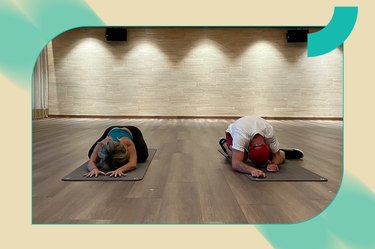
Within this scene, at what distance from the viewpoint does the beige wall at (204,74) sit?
31.2 feet

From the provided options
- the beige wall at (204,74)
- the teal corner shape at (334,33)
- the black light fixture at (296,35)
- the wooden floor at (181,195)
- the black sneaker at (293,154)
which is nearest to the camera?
the teal corner shape at (334,33)

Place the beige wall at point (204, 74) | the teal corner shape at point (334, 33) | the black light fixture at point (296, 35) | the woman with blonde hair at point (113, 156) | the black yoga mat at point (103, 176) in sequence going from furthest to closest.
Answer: the beige wall at point (204, 74), the black light fixture at point (296, 35), the woman with blonde hair at point (113, 156), the black yoga mat at point (103, 176), the teal corner shape at point (334, 33)

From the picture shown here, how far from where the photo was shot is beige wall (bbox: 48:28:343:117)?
950 cm

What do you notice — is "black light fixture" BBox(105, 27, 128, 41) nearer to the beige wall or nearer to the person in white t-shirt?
the beige wall

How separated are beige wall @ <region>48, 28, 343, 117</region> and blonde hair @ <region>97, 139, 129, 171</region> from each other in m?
6.92

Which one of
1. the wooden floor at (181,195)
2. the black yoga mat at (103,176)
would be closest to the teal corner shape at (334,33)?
the wooden floor at (181,195)

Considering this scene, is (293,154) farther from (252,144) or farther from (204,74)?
(204,74)

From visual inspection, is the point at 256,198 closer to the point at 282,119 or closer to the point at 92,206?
the point at 92,206

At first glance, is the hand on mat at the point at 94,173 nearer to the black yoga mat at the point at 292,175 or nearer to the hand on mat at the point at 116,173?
the hand on mat at the point at 116,173

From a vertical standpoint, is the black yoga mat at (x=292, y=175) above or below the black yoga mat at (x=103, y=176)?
below

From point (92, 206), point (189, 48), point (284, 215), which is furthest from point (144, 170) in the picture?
point (189, 48)

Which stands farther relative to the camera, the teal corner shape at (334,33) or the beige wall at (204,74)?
the beige wall at (204,74)

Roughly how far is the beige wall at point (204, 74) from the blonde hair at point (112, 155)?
22.7ft

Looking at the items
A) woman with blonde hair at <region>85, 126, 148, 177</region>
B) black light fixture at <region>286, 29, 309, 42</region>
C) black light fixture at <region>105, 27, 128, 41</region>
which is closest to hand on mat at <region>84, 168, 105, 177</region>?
woman with blonde hair at <region>85, 126, 148, 177</region>
